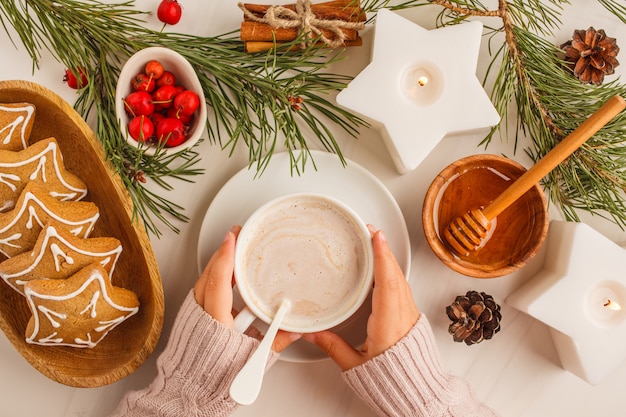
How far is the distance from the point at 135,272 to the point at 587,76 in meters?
0.87

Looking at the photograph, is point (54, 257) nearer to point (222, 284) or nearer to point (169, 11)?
point (222, 284)

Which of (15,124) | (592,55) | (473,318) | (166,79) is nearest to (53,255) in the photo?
(15,124)

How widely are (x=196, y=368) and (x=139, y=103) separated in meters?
0.44

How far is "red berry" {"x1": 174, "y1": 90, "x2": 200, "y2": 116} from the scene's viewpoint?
2.82ft

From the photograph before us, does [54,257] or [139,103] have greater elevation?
[139,103]

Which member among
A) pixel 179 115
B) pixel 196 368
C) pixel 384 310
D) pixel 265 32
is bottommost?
pixel 196 368

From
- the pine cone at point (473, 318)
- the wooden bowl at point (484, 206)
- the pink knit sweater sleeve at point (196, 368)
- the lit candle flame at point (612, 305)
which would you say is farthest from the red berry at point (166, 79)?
the lit candle flame at point (612, 305)

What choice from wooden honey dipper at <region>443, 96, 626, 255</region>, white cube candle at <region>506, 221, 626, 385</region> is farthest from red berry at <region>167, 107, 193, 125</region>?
white cube candle at <region>506, 221, 626, 385</region>

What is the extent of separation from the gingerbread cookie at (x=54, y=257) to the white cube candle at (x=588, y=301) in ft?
2.46

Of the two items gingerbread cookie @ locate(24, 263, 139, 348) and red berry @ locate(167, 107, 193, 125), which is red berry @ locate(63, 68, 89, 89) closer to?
→ red berry @ locate(167, 107, 193, 125)

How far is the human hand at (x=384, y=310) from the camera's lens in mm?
829

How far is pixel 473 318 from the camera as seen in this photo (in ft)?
3.09

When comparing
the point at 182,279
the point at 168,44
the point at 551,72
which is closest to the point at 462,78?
the point at 551,72

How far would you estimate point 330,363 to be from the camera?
0.98m
